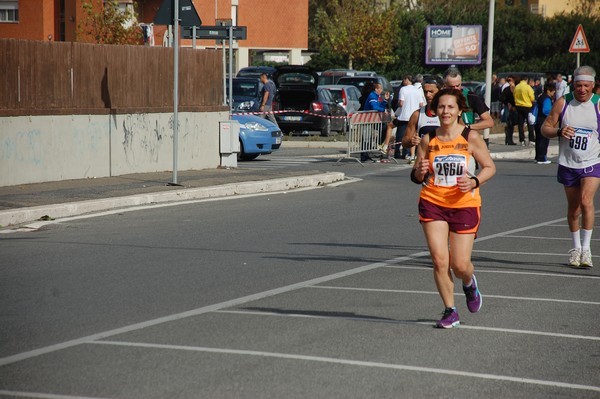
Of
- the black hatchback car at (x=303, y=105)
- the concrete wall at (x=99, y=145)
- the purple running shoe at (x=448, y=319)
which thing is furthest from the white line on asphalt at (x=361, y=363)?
the black hatchback car at (x=303, y=105)

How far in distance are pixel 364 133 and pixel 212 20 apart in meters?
38.8

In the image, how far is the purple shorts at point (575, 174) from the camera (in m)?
11.3

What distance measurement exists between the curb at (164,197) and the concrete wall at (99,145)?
6.82 ft

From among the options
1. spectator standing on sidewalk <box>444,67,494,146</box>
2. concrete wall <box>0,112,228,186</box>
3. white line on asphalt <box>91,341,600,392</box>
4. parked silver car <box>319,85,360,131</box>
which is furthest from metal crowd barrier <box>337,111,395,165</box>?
white line on asphalt <box>91,341,600,392</box>

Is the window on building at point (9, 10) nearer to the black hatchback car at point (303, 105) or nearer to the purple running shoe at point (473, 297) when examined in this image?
the black hatchback car at point (303, 105)

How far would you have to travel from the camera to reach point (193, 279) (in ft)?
33.9

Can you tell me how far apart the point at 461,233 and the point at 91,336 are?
8.72ft

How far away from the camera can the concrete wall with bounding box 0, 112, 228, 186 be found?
17500 millimetres

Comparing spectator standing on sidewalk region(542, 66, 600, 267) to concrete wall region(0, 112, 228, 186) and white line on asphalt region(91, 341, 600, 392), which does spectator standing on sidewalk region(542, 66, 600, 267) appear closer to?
white line on asphalt region(91, 341, 600, 392)

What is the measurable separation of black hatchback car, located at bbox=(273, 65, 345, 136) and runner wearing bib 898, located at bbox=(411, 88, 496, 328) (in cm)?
2705

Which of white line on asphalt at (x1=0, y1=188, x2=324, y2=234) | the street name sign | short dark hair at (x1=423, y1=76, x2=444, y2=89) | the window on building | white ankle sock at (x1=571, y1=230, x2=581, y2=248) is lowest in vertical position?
white line on asphalt at (x1=0, y1=188, x2=324, y2=234)

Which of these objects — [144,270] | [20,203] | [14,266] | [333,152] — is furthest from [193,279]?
[333,152]

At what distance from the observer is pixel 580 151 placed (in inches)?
→ 447

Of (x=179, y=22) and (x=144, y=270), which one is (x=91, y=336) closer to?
(x=144, y=270)
